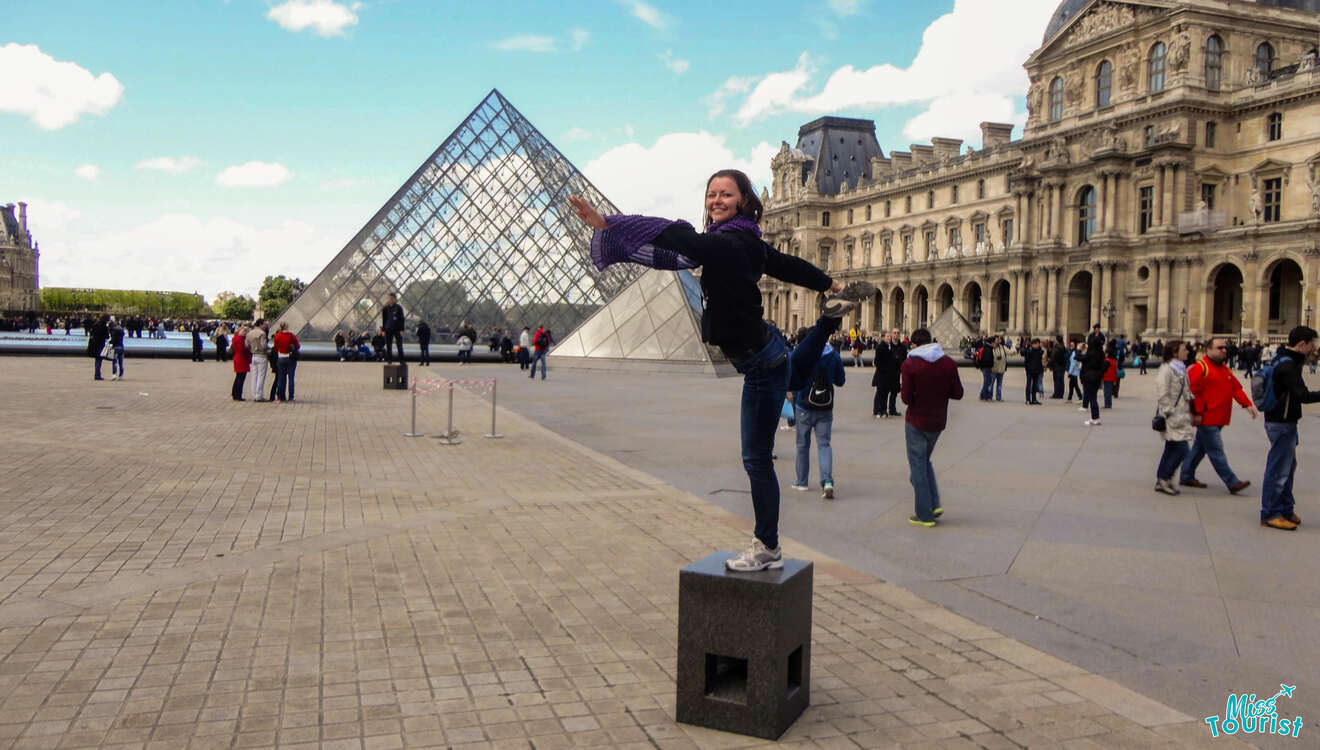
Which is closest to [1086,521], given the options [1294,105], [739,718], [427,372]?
[739,718]

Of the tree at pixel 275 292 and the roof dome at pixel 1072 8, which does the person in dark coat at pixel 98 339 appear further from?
the tree at pixel 275 292

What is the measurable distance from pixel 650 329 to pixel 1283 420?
23.2 metres

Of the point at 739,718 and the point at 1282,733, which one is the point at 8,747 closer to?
the point at 739,718

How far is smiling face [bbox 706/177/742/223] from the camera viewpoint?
3.52 meters

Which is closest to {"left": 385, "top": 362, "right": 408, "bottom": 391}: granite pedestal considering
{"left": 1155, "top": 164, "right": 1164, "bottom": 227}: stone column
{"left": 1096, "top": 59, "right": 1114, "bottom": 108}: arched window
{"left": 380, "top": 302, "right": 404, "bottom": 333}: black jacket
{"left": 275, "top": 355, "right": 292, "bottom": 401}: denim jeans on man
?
{"left": 275, "top": 355, "right": 292, "bottom": 401}: denim jeans on man

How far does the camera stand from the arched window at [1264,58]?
4894 cm

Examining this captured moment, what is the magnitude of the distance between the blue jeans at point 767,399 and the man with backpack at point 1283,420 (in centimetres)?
522

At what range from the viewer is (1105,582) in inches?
216

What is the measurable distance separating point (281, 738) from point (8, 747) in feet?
2.80

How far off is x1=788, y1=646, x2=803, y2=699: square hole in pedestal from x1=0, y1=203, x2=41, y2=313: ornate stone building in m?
131

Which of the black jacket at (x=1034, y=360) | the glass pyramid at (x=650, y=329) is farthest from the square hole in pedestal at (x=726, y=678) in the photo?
the glass pyramid at (x=650, y=329)

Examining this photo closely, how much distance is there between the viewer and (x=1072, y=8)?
5656 centimetres

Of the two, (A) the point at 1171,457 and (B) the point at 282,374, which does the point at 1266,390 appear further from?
(B) the point at 282,374

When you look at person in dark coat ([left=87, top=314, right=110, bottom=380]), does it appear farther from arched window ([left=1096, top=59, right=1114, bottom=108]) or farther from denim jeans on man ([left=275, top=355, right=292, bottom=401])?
arched window ([left=1096, top=59, right=1114, bottom=108])
